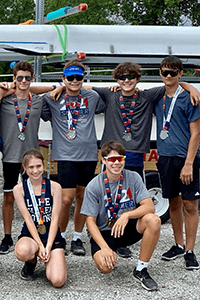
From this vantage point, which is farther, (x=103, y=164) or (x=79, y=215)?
(x=79, y=215)

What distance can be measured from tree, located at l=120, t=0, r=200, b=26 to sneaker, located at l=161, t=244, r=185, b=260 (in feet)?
56.3

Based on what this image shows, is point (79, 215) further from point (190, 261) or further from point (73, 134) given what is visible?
point (190, 261)

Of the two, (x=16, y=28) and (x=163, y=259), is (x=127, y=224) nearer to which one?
(x=163, y=259)

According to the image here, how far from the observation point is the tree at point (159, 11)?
21109mm

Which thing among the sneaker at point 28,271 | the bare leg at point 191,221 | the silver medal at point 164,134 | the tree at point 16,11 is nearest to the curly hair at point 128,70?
the silver medal at point 164,134

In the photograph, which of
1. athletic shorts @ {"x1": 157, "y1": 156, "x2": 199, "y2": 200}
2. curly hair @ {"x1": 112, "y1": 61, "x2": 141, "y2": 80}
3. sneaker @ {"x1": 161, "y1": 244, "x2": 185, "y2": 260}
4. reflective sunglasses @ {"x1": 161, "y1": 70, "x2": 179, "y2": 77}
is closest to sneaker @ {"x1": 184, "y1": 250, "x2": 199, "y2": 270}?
sneaker @ {"x1": 161, "y1": 244, "x2": 185, "y2": 260}

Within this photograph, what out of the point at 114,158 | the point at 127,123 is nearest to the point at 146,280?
the point at 114,158

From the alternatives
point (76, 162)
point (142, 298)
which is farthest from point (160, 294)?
point (76, 162)

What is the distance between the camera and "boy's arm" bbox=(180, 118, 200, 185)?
4.49 m

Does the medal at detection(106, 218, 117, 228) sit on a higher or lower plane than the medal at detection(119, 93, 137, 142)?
lower

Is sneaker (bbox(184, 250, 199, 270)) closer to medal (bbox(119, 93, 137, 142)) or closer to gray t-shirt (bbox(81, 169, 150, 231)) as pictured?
gray t-shirt (bbox(81, 169, 150, 231))

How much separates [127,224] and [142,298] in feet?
2.25

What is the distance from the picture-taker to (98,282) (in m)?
4.20

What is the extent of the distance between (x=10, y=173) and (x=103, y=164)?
3.37 feet
